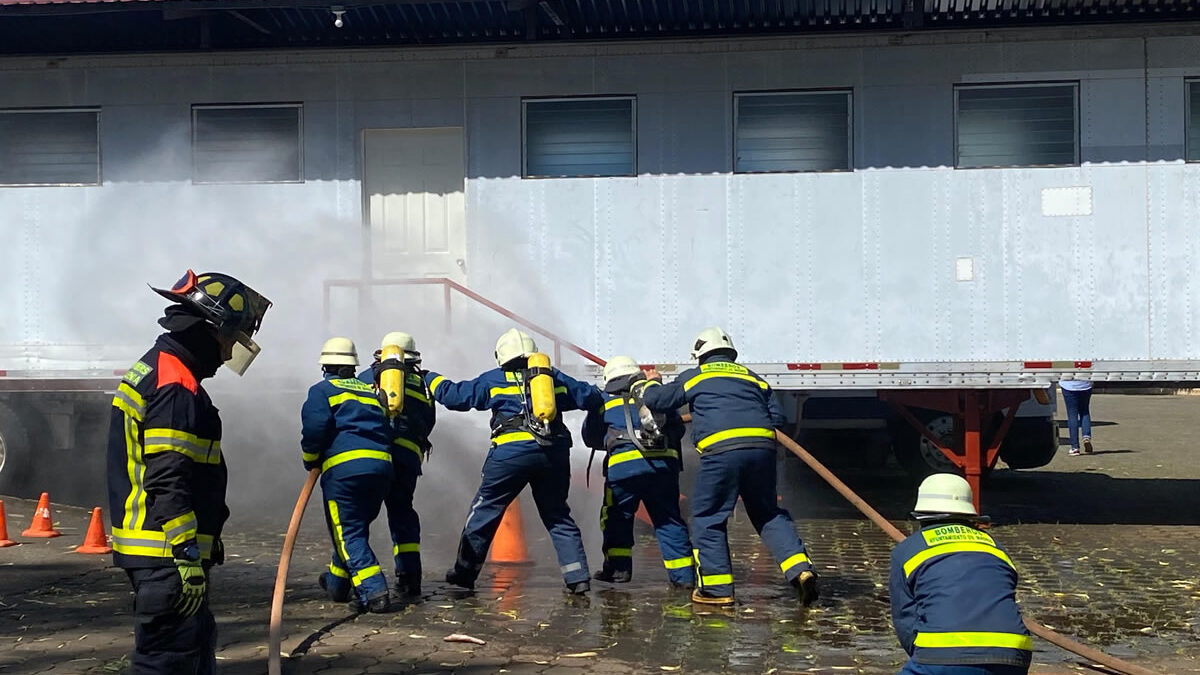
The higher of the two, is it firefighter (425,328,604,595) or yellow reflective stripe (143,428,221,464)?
yellow reflective stripe (143,428,221,464)

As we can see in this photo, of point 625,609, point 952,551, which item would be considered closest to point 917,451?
point 625,609

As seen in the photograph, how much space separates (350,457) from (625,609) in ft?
6.49

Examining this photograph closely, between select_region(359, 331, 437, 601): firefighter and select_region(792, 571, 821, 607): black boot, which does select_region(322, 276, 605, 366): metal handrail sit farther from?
select_region(792, 571, 821, 607): black boot

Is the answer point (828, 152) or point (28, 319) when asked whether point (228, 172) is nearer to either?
point (28, 319)

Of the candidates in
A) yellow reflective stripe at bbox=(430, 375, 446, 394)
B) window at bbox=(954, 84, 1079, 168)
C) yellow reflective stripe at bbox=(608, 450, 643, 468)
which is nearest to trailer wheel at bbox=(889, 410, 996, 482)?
window at bbox=(954, 84, 1079, 168)

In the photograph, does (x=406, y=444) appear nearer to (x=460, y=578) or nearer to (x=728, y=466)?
(x=460, y=578)

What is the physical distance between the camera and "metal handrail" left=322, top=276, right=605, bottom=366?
37.4ft

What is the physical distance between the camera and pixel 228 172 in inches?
476

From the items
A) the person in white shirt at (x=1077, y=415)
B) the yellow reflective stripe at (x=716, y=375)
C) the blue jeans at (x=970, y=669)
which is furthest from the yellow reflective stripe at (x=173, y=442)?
the person in white shirt at (x=1077, y=415)

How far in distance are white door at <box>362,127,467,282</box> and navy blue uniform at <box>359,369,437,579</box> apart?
3.48m

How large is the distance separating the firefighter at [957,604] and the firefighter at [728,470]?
3430 mm

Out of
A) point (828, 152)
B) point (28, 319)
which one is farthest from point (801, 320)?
point (28, 319)

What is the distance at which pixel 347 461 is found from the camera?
8.03 meters

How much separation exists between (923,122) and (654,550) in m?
4.45
